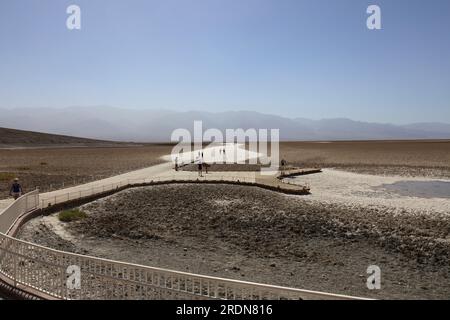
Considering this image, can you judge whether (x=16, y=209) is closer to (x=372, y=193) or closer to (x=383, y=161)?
(x=372, y=193)

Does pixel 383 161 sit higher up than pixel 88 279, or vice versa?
pixel 383 161

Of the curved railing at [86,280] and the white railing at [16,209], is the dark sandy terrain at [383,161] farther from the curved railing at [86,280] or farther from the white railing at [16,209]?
the curved railing at [86,280]

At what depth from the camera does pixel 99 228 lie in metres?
17.6

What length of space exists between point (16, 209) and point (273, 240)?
978 centimetres

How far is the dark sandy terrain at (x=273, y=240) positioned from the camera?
12242 millimetres

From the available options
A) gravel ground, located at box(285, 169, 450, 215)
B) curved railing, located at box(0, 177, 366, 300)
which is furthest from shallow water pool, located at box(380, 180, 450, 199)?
curved railing, located at box(0, 177, 366, 300)

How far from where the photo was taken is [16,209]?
52.0ft

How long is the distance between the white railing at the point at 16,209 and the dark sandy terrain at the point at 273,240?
2.27 feet

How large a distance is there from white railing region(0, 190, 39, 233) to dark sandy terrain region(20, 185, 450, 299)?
2.27ft

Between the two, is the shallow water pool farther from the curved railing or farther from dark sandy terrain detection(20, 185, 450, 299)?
the curved railing

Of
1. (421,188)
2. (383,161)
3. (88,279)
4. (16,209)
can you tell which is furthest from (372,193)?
(383,161)
